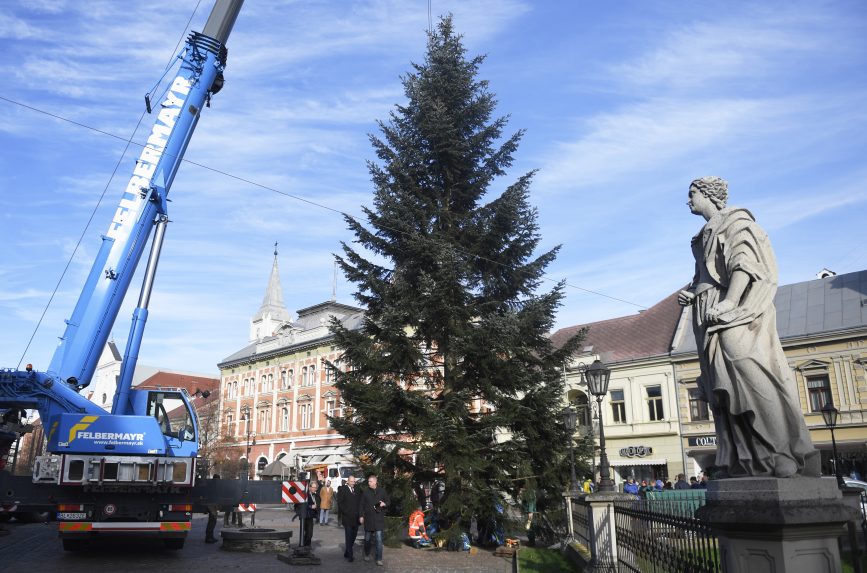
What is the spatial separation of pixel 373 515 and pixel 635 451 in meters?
28.2

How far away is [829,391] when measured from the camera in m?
32.6

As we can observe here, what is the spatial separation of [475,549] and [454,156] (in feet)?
32.8

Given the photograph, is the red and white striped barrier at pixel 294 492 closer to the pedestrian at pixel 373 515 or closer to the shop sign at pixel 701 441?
the pedestrian at pixel 373 515

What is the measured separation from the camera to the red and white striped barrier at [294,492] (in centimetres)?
1483

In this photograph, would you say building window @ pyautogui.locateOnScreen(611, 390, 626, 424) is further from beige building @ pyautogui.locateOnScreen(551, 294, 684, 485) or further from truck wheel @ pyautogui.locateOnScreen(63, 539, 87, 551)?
truck wheel @ pyautogui.locateOnScreen(63, 539, 87, 551)

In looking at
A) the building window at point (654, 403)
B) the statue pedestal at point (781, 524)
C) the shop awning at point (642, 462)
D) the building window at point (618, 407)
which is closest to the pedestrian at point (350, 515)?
the statue pedestal at point (781, 524)

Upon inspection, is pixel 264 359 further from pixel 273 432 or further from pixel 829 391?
pixel 829 391

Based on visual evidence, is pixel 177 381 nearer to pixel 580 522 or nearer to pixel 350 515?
pixel 350 515

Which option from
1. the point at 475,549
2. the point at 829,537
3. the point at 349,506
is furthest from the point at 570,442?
the point at 829,537

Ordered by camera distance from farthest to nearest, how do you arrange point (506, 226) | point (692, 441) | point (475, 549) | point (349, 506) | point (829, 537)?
1. point (692, 441)
2. point (506, 226)
3. point (475, 549)
4. point (349, 506)
5. point (829, 537)

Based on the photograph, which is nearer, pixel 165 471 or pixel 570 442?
pixel 165 471

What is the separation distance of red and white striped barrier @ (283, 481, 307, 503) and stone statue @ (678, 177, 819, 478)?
11.3 meters

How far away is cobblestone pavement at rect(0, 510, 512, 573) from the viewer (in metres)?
12.6

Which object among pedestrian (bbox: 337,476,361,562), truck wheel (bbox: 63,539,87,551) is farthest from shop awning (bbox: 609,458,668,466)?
truck wheel (bbox: 63,539,87,551)
